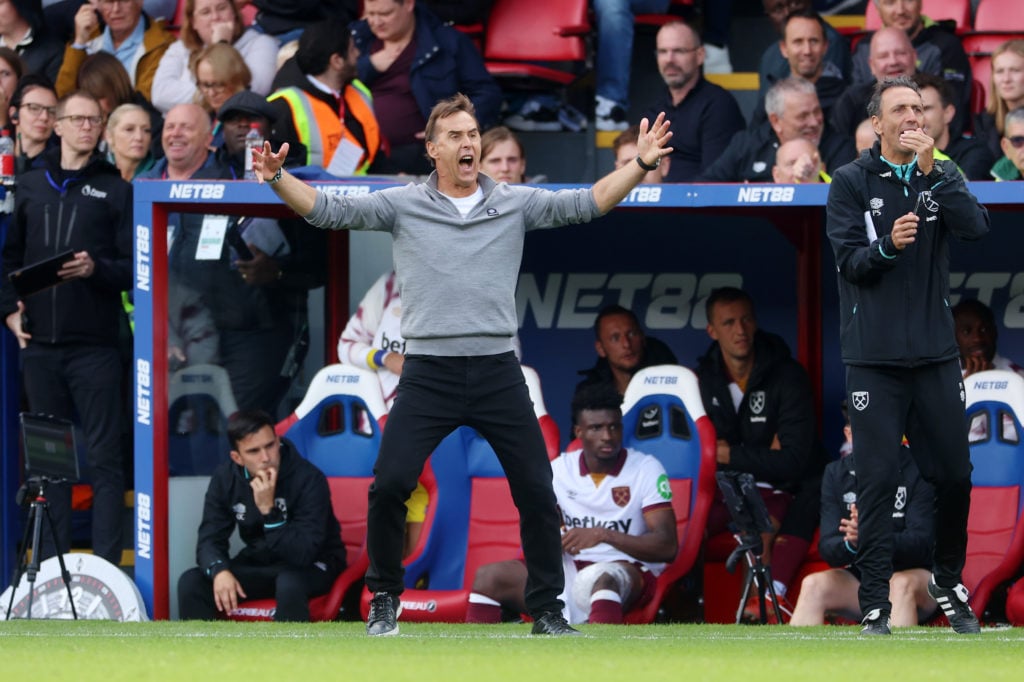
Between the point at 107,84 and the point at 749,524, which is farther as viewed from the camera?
the point at 107,84

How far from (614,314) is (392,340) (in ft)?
4.01

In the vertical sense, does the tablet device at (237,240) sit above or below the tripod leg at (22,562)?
above

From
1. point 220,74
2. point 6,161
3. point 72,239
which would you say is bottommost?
point 72,239

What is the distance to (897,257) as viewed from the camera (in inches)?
273

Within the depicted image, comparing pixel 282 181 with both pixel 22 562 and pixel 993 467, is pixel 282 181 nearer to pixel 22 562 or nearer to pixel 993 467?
pixel 22 562

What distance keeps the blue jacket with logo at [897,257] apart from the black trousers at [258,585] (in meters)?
3.37

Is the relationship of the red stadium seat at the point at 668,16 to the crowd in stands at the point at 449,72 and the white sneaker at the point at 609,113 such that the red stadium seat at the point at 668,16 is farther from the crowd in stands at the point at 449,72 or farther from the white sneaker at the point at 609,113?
the white sneaker at the point at 609,113

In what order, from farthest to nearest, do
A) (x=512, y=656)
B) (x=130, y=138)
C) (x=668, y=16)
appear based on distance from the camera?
(x=668, y=16), (x=130, y=138), (x=512, y=656)

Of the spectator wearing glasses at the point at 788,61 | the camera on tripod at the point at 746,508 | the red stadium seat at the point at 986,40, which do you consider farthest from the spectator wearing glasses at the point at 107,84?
the red stadium seat at the point at 986,40

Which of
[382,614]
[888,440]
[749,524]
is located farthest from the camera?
[749,524]

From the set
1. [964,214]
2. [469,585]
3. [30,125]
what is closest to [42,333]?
[30,125]

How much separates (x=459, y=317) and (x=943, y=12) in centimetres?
582

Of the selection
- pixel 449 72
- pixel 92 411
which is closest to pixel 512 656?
pixel 92 411

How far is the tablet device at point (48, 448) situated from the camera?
9.42 metres
